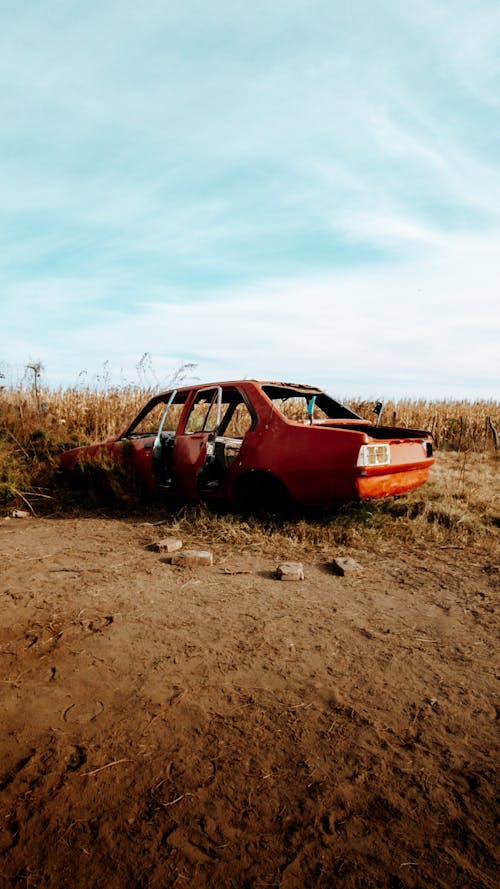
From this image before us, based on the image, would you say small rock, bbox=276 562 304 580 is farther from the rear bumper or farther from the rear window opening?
the rear window opening

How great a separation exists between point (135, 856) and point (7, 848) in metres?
0.40

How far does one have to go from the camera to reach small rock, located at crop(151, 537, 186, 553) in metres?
4.78

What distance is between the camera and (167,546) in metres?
4.79

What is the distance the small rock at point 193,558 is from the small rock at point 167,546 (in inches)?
12.6

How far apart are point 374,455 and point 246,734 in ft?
10.3

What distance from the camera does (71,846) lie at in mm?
1582

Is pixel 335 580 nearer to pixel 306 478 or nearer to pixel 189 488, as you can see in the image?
pixel 306 478

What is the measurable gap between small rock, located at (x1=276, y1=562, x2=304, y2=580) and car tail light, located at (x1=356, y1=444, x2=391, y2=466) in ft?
3.86

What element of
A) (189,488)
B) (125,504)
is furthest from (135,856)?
(125,504)

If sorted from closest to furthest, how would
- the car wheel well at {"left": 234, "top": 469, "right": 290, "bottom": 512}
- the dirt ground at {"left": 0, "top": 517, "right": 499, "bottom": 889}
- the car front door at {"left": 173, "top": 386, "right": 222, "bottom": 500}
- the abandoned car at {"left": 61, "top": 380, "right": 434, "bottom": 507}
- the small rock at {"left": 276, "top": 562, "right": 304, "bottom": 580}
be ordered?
the dirt ground at {"left": 0, "top": 517, "right": 499, "bottom": 889} < the small rock at {"left": 276, "top": 562, "right": 304, "bottom": 580} < the abandoned car at {"left": 61, "top": 380, "right": 434, "bottom": 507} < the car wheel well at {"left": 234, "top": 469, "right": 290, "bottom": 512} < the car front door at {"left": 173, "top": 386, "right": 222, "bottom": 500}

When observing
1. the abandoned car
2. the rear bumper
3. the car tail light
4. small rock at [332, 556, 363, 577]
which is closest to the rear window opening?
the abandoned car

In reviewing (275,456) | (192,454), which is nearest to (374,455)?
(275,456)

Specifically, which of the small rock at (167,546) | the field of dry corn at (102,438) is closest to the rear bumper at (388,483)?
the field of dry corn at (102,438)

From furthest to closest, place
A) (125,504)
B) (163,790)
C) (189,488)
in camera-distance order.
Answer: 1. (125,504)
2. (189,488)
3. (163,790)
